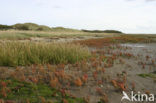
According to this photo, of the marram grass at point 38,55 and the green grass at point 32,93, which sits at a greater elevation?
the marram grass at point 38,55

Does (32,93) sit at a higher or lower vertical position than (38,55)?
lower

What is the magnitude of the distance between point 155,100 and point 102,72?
7.67ft

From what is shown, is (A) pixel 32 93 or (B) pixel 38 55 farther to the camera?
(B) pixel 38 55

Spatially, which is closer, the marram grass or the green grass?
the green grass

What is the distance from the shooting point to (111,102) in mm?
3842

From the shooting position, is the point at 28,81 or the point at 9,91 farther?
the point at 28,81

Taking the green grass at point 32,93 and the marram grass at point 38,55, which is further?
the marram grass at point 38,55

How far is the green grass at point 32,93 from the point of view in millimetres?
3789

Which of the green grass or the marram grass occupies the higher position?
the marram grass

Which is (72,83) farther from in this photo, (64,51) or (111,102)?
(64,51)

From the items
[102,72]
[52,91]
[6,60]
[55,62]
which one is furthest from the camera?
[55,62]

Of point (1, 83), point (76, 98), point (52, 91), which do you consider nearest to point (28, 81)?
point (1, 83)

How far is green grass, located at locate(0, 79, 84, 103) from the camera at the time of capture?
379 centimetres

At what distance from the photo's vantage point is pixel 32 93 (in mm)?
4094
